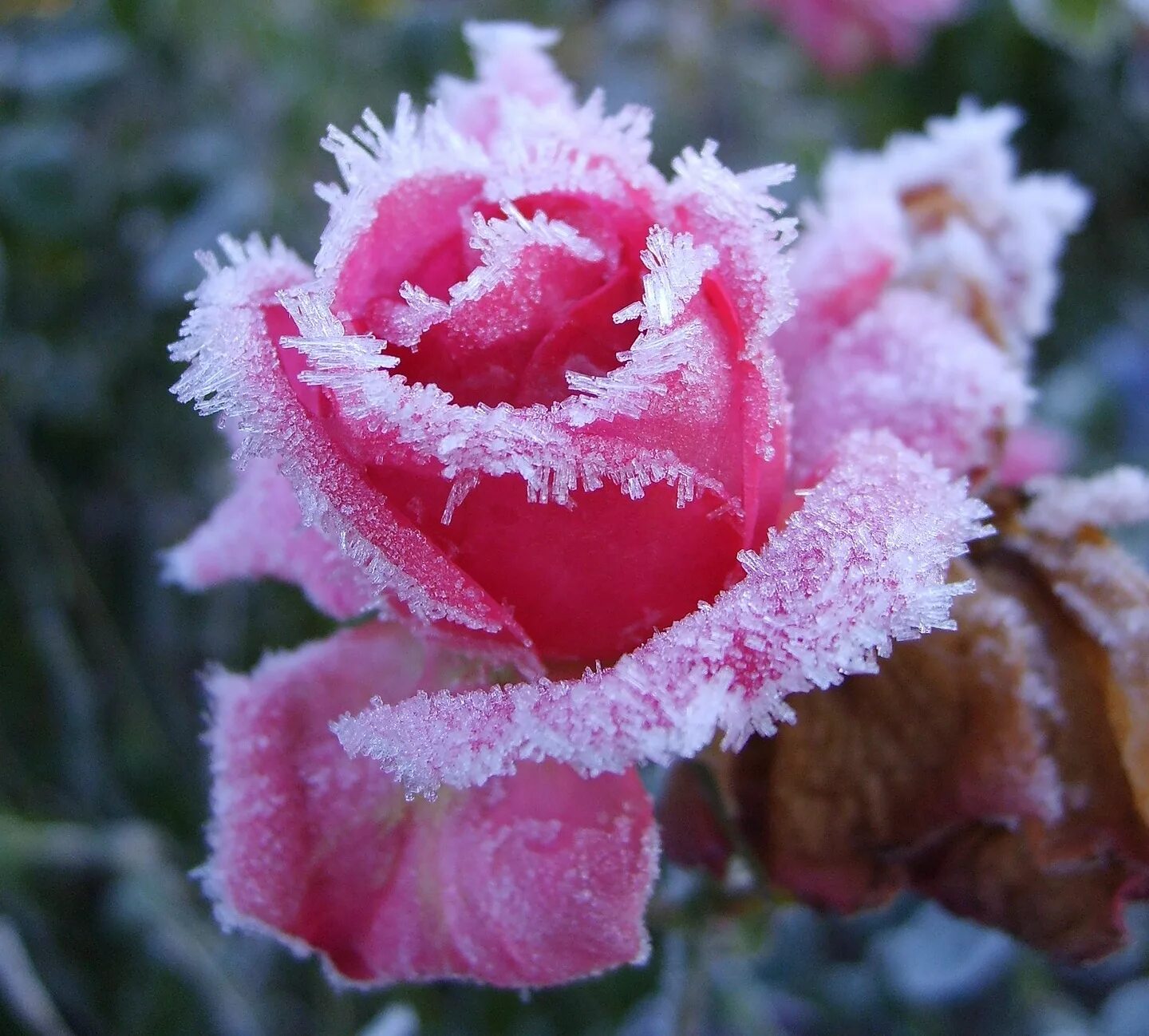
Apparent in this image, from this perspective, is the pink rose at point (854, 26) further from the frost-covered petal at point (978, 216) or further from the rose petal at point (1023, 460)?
the frost-covered petal at point (978, 216)

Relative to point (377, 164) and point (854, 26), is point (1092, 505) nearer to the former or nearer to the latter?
point (377, 164)

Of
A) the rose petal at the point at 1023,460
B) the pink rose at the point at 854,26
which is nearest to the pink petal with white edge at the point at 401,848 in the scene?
the rose petal at the point at 1023,460

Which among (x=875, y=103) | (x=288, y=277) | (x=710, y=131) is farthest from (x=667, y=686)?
(x=875, y=103)

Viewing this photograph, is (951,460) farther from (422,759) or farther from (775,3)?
(775,3)

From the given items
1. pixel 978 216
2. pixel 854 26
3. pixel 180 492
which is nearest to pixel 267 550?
pixel 978 216

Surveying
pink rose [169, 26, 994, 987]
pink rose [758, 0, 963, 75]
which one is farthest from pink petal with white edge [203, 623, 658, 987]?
pink rose [758, 0, 963, 75]
